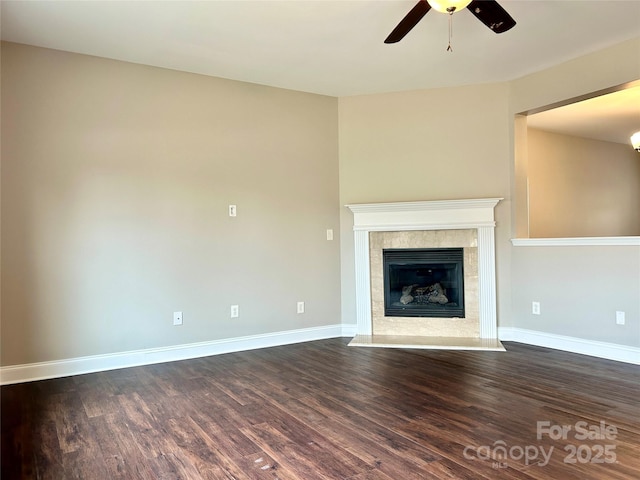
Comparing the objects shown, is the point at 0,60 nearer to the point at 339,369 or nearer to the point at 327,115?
the point at 327,115

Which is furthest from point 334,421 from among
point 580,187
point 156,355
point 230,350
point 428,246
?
point 580,187

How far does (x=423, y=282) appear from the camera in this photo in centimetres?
468

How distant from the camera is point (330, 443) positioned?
217 cm

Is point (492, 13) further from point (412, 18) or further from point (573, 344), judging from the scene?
point (573, 344)

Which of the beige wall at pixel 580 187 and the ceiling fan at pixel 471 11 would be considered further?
the beige wall at pixel 580 187

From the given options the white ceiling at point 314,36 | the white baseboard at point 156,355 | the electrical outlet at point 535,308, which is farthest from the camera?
the electrical outlet at point 535,308

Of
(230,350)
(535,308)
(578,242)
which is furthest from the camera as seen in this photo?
(535,308)

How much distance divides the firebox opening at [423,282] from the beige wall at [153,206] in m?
0.62

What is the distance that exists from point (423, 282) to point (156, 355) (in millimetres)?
2791

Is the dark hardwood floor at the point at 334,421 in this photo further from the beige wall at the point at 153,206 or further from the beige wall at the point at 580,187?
the beige wall at the point at 580,187

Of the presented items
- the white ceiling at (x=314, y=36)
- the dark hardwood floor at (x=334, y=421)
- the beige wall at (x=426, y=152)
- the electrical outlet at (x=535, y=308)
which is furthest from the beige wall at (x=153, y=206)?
the electrical outlet at (x=535, y=308)

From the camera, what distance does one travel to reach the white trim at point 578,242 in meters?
3.56

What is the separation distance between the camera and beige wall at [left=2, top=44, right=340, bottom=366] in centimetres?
330

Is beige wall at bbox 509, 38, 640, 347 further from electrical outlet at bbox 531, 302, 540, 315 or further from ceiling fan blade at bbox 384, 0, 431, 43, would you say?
ceiling fan blade at bbox 384, 0, 431, 43
